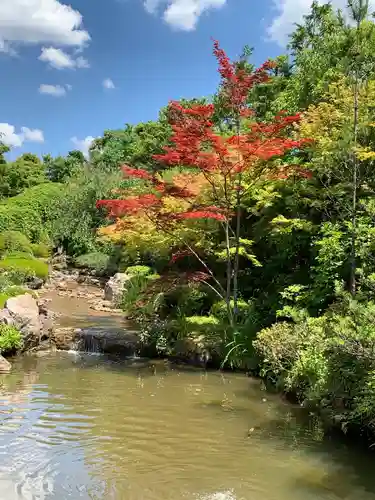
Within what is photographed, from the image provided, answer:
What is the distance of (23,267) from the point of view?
67.2 feet

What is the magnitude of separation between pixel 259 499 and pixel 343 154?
7020mm

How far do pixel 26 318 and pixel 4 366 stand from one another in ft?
5.92

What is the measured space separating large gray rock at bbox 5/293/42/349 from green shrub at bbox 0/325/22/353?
0.33 m

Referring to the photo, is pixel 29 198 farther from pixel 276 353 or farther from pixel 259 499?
pixel 259 499

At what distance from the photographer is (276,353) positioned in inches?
339

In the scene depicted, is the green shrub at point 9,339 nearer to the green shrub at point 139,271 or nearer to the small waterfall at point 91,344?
the small waterfall at point 91,344

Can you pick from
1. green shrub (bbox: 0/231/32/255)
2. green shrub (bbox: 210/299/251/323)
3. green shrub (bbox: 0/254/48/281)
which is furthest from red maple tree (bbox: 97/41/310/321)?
green shrub (bbox: 0/231/32/255)

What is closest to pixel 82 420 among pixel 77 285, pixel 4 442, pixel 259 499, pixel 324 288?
pixel 4 442

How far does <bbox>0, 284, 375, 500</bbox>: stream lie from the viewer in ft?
17.4

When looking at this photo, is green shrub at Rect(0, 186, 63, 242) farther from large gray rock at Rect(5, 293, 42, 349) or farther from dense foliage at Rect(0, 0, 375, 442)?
large gray rock at Rect(5, 293, 42, 349)

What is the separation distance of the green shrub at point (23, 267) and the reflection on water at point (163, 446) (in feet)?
34.5

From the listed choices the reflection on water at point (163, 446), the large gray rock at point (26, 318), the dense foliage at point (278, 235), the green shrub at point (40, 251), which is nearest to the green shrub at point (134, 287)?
the dense foliage at point (278, 235)

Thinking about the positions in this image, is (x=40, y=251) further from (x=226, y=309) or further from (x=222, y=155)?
(x=222, y=155)

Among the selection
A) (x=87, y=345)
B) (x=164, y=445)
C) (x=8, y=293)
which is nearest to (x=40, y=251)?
(x=8, y=293)
